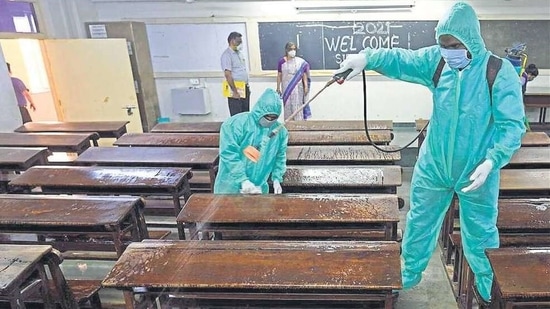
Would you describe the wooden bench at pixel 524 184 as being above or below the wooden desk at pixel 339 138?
below

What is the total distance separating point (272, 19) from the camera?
531cm

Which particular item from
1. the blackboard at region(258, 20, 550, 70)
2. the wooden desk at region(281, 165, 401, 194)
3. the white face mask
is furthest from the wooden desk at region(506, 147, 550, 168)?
the blackboard at region(258, 20, 550, 70)

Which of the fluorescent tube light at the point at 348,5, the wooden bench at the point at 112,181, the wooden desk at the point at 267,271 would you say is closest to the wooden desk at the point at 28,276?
the wooden desk at the point at 267,271

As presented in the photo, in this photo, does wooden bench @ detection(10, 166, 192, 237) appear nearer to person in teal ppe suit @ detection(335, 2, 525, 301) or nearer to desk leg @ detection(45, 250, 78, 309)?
desk leg @ detection(45, 250, 78, 309)

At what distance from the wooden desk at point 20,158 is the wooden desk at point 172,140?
614 millimetres

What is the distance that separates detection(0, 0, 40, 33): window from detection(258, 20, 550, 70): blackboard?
2.85 meters

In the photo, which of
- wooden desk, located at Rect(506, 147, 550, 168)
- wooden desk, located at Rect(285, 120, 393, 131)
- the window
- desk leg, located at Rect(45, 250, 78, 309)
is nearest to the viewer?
desk leg, located at Rect(45, 250, 78, 309)

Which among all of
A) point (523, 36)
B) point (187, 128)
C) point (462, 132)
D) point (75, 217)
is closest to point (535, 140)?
point (462, 132)

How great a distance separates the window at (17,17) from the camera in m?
4.48

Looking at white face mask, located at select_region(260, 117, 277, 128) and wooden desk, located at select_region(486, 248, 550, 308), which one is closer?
wooden desk, located at select_region(486, 248, 550, 308)

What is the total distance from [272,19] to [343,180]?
3495mm

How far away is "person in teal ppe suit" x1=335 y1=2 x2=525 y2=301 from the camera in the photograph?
5.32 feet

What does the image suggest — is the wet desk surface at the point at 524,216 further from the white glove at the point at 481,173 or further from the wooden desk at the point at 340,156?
the wooden desk at the point at 340,156

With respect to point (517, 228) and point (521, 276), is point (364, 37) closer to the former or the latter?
point (517, 228)
